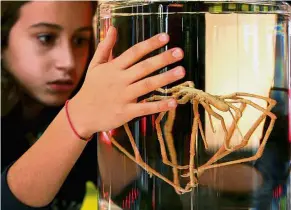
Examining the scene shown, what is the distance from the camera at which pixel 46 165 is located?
811mm

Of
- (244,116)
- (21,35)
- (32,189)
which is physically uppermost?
(21,35)

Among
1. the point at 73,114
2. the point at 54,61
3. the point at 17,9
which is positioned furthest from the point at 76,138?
the point at 17,9

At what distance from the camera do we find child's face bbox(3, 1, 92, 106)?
34.2 inches

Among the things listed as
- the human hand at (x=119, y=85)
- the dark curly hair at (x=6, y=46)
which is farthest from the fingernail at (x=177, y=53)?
the dark curly hair at (x=6, y=46)

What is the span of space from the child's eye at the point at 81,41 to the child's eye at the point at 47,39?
0.04 m

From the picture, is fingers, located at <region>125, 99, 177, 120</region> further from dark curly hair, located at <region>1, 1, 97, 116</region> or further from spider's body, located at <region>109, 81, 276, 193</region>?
dark curly hair, located at <region>1, 1, 97, 116</region>

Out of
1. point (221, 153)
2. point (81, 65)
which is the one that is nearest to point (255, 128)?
point (221, 153)

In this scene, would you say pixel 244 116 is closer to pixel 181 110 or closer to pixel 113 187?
pixel 181 110

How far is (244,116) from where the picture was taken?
2.39 feet

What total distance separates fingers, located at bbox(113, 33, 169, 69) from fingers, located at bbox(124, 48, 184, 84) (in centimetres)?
1

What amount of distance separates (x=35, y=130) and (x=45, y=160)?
0.29 ft

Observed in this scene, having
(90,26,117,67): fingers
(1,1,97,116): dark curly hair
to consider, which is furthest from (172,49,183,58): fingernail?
(1,1,97,116): dark curly hair

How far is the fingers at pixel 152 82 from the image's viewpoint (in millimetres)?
643

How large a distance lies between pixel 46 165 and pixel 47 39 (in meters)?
0.22
